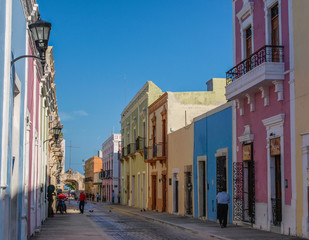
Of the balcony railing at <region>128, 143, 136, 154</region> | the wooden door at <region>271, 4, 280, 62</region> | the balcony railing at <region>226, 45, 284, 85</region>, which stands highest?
the wooden door at <region>271, 4, 280, 62</region>

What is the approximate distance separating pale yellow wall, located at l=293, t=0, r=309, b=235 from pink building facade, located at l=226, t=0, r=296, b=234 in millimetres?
310

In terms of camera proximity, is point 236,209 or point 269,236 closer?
point 269,236

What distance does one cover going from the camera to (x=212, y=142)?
2083 cm

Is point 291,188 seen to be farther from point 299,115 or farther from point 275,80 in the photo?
point 275,80

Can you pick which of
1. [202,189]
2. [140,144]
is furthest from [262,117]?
[140,144]

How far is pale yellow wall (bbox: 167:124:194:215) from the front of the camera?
948 inches

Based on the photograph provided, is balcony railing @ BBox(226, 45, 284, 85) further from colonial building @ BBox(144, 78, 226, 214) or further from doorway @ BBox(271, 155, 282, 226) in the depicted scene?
colonial building @ BBox(144, 78, 226, 214)

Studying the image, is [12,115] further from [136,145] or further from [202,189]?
[136,145]

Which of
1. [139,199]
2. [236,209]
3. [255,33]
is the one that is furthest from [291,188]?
[139,199]

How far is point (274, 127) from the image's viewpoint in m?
15.0

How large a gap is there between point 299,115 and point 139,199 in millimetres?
24089

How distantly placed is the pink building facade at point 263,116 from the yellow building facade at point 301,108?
1.04 feet

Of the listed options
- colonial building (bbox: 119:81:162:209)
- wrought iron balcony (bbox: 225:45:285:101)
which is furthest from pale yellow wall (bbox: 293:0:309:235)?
colonial building (bbox: 119:81:162:209)

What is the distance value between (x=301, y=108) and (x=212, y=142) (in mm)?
7728
